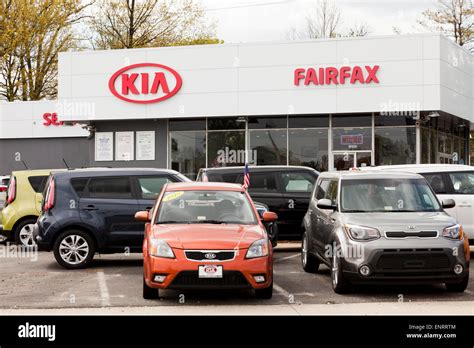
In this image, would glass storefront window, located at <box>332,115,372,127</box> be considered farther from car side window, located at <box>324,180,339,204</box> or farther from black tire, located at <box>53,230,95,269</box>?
black tire, located at <box>53,230,95,269</box>

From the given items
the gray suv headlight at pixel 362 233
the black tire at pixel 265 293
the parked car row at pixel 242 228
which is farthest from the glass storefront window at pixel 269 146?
the black tire at pixel 265 293

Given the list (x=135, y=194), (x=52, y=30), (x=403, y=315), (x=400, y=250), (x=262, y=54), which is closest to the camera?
(x=403, y=315)

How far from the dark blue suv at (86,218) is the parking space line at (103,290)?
0.66 m

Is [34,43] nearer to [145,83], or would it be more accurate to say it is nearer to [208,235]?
[145,83]

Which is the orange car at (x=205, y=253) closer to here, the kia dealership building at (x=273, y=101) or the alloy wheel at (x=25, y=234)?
the alloy wheel at (x=25, y=234)

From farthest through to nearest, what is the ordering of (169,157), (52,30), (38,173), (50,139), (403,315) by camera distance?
(52,30) < (50,139) < (169,157) < (38,173) < (403,315)

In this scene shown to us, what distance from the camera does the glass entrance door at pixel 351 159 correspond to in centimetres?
2650

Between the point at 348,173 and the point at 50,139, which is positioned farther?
the point at 50,139

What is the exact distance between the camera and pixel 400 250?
9.69 m

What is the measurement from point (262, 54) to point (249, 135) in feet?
10.0

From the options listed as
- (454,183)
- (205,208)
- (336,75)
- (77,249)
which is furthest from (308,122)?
(205,208)

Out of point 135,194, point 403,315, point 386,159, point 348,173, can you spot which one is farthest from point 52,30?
point 403,315

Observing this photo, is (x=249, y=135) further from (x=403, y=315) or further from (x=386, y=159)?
(x=403, y=315)

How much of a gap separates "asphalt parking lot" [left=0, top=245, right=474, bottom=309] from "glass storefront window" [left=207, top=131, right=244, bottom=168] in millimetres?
14089
